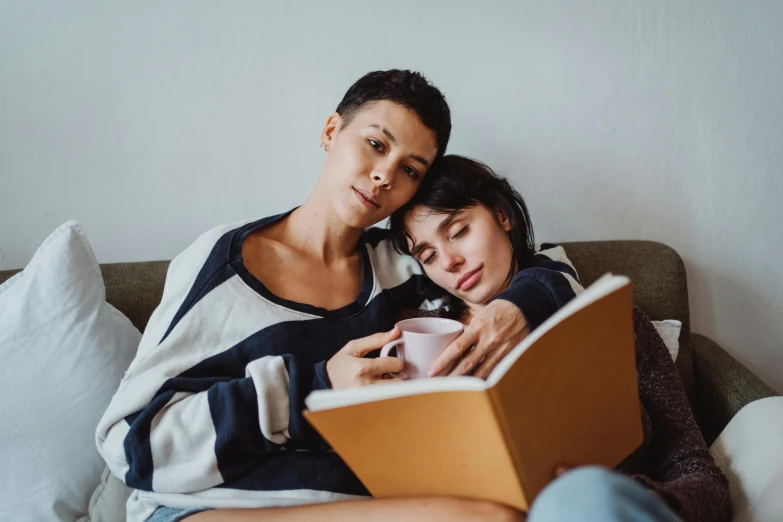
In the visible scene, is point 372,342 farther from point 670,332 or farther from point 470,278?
point 670,332

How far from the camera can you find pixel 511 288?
103 centimetres

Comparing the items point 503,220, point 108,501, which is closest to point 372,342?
point 503,220

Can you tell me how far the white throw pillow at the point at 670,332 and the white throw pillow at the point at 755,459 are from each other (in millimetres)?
191

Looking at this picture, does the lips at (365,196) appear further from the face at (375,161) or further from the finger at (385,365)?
the finger at (385,365)

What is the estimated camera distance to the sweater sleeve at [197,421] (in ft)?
2.92

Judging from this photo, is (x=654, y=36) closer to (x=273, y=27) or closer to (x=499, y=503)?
(x=273, y=27)

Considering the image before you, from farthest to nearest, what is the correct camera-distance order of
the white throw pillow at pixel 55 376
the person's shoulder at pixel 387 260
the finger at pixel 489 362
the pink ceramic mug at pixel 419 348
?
the person's shoulder at pixel 387 260
the white throw pillow at pixel 55 376
the finger at pixel 489 362
the pink ceramic mug at pixel 419 348

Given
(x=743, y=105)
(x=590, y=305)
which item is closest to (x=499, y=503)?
(x=590, y=305)

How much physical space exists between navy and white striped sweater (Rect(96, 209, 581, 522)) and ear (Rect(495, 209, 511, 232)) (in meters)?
0.14

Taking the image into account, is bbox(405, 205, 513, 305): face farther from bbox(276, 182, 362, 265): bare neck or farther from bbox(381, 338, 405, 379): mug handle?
bbox(381, 338, 405, 379): mug handle

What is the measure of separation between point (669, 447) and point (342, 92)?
1.05 metres

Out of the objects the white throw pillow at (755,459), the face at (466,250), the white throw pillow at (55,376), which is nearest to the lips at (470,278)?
the face at (466,250)

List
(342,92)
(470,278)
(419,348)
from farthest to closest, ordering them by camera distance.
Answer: (342,92)
(470,278)
(419,348)

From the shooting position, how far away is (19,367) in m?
1.11
